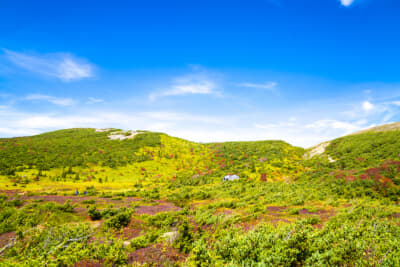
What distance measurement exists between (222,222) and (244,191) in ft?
53.6

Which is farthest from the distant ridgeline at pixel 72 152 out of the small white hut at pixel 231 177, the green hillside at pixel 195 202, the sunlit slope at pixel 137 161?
the small white hut at pixel 231 177

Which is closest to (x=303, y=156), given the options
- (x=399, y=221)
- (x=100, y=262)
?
(x=399, y=221)

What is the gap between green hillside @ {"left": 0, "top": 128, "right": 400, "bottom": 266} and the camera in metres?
6.38

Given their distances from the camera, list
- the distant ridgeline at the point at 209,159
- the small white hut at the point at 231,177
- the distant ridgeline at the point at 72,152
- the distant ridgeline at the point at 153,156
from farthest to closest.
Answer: the distant ridgeline at the point at 153,156 < the distant ridgeline at the point at 72,152 < the small white hut at the point at 231,177 < the distant ridgeline at the point at 209,159

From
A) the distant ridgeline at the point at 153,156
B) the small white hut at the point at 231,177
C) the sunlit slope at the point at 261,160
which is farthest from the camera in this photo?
the sunlit slope at the point at 261,160

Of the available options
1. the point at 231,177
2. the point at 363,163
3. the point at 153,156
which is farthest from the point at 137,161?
the point at 363,163

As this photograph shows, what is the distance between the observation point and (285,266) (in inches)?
214

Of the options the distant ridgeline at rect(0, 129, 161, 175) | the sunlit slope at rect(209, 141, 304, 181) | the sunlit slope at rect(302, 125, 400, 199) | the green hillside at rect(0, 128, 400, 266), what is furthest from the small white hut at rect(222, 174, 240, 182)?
the distant ridgeline at rect(0, 129, 161, 175)

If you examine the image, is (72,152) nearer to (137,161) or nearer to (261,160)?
(137,161)

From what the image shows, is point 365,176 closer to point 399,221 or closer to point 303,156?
point 399,221

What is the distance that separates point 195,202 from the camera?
21516 millimetres

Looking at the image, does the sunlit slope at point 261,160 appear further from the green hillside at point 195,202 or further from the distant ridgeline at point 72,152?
the distant ridgeline at point 72,152

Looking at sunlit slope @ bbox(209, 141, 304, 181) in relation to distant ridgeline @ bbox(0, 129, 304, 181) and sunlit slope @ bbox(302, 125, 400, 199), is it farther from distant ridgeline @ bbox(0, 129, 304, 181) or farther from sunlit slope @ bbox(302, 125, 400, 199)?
sunlit slope @ bbox(302, 125, 400, 199)

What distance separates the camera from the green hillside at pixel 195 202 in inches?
251
